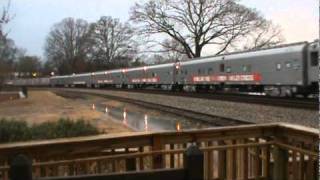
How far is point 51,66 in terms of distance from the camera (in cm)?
17125

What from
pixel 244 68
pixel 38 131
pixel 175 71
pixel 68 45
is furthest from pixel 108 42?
pixel 38 131

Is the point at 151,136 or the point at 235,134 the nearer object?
the point at 151,136

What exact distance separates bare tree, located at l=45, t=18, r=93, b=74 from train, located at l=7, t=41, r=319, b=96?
77.4 m

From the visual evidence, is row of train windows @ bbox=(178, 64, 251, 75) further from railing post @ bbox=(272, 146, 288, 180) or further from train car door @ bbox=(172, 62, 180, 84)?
railing post @ bbox=(272, 146, 288, 180)

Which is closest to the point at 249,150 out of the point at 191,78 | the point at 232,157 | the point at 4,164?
the point at 232,157

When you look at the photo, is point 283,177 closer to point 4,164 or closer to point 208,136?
point 208,136

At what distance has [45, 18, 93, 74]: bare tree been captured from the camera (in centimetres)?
15038

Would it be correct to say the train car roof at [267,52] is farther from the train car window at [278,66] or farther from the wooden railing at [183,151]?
the wooden railing at [183,151]

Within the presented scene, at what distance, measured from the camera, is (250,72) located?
39375 mm

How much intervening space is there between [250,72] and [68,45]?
12663cm

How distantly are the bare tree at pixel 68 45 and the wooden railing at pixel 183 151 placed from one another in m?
141

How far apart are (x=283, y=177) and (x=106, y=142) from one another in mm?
2405

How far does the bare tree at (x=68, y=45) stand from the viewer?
150375 mm

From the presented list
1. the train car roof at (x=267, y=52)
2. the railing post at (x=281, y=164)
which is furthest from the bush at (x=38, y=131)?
the train car roof at (x=267, y=52)
